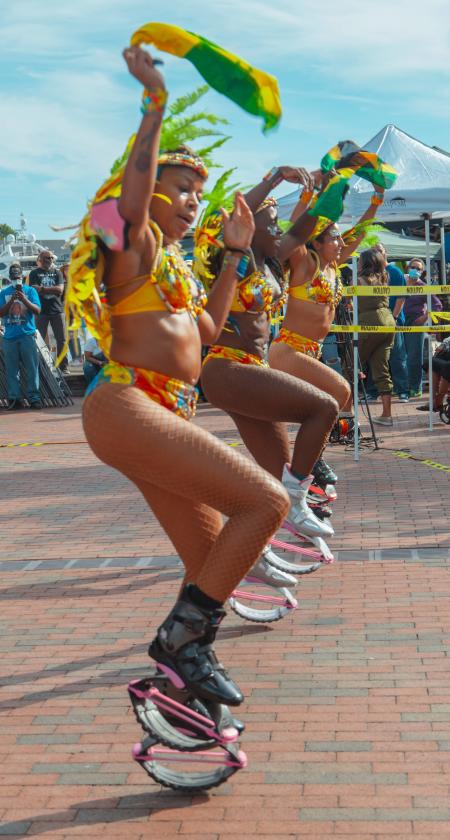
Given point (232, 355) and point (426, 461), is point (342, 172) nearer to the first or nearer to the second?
point (232, 355)

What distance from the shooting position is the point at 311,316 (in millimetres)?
7891

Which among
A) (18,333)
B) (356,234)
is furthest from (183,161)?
(18,333)

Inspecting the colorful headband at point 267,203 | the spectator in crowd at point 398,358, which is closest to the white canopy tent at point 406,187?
the spectator in crowd at point 398,358

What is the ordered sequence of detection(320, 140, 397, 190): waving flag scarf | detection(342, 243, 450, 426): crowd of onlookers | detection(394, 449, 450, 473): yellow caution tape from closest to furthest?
detection(320, 140, 397, 190): waving flag scarf < detection(394, 449, 450, 473): yellow caution tape < detection(342, 243, 450, 426): crowd of onlookers

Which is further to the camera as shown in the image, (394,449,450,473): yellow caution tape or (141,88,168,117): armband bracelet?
(394,449,450,473): yellow caution tape

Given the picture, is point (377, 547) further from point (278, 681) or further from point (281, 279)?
point (278, 681)

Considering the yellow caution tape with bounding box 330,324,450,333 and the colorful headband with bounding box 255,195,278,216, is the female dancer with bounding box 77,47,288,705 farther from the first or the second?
the yellow caution tape with bounding box 330,324,450,333

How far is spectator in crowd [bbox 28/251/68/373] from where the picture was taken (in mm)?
19500

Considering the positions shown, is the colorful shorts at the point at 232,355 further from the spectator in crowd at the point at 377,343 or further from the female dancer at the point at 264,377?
the spectator in crowd at the point at 377,343

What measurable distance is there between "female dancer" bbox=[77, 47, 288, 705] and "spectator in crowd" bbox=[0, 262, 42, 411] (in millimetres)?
14160

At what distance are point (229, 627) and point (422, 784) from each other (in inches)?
81.1

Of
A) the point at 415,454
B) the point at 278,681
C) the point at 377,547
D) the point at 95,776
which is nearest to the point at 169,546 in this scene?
the point at 377,547

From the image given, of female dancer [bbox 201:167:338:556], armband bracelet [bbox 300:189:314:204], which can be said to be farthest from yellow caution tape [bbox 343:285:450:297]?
female dancer [bbox 201:167:338:556]

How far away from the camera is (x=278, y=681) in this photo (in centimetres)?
490
